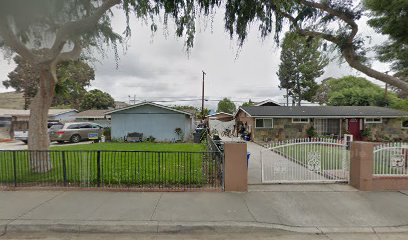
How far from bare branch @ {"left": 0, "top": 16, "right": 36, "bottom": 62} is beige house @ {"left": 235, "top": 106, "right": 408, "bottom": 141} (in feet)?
50.3

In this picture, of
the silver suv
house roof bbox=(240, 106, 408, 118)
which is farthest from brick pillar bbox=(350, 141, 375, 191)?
the silver suv

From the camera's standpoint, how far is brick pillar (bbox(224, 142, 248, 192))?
626 centimetres

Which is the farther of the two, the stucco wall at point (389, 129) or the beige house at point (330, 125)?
the stucco wall at point (389, 129)

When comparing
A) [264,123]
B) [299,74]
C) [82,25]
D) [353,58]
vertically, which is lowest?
[264,123]

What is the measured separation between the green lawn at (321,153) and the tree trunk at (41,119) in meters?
6.98

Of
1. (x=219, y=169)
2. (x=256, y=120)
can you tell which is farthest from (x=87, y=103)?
(x=219, y=169)

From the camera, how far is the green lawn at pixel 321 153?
738 centimetres

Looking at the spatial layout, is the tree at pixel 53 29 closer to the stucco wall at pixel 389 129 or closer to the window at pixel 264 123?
the window at pixel 264 123

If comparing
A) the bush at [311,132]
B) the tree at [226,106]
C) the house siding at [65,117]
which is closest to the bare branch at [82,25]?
the bush at [311,132]

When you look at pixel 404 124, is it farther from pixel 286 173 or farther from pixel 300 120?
pixel 286 173

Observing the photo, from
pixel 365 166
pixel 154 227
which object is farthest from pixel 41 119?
pixel 365 166

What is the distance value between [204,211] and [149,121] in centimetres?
1487

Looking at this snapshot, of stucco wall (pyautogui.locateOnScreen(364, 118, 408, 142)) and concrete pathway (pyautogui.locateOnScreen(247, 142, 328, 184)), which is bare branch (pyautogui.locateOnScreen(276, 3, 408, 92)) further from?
stucco wall (pyautogui.locateOnScreen(364, 118, 408, 142))

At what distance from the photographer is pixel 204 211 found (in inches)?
197
